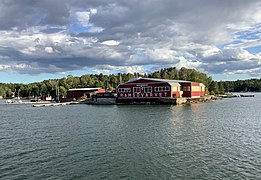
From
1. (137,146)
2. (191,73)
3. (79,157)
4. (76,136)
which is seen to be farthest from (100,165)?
(191,73)

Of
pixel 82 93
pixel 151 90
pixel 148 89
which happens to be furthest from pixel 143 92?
pixel 82 93

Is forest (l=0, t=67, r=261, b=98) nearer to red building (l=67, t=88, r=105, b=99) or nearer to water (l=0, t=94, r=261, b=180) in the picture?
red building (l=67, t=88, r=105, b=99)

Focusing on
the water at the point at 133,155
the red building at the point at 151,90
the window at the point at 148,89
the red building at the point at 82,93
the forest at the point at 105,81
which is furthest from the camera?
the forest at the point at 105,81

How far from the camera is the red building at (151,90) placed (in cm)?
6994

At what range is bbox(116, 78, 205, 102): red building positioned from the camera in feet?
229

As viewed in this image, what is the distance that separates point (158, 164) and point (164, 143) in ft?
18.0

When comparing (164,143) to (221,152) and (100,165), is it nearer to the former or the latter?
(221,152)

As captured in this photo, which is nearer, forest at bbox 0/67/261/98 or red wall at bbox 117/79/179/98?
red wall at bbox 117/79/179/98

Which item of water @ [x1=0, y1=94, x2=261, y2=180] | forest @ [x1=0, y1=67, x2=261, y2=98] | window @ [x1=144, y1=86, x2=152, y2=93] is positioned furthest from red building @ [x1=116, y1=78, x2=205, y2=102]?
water @ [x1=0, y1=94, x2=261, y2=180]

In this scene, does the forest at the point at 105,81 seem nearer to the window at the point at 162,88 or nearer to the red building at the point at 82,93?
the red building at the point at 82,93

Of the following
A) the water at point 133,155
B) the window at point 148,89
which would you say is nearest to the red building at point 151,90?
the window at point 148,89

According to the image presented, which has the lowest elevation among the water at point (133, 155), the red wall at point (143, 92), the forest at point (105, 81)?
the water at point (133, 155)

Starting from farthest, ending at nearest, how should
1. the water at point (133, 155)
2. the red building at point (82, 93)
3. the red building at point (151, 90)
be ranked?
the red building at point (82, 93)
the red building at point (151, 90)
the water at point (133, 155)

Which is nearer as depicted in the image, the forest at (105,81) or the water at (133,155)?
the water at (133,155)
